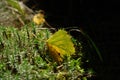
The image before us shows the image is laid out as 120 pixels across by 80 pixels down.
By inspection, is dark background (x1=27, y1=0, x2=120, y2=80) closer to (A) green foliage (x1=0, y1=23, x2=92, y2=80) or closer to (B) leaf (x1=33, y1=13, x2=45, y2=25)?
(B) leaf (x1=33, y1=13, x2=45, y2=25)

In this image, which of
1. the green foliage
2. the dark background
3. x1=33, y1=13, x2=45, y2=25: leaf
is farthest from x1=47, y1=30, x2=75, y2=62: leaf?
x1=33, y1=13, x2=45, y2=25: leaf

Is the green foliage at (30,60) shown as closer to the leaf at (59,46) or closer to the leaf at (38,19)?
the leaf at (59,46)

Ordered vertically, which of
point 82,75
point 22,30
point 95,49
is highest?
point 22,30

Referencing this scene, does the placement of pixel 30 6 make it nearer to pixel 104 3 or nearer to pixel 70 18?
pixel 70 18

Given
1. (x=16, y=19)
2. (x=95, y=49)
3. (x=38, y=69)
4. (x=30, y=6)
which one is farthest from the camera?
(x=30, y=6)

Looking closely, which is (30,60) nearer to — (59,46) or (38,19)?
(59,46)

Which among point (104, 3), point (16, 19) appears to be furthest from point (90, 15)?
point (16, 19)
